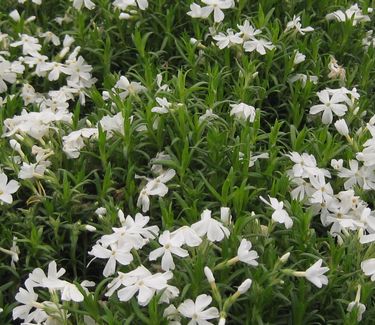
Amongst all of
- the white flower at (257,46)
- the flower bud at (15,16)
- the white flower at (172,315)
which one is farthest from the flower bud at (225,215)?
the flower bud at (15,16)

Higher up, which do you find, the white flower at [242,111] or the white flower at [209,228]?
Answer: the white flower at [242,111]

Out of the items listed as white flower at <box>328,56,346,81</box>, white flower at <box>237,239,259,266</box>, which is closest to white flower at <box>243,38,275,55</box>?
white flower at <box>328,56,346,81</box>

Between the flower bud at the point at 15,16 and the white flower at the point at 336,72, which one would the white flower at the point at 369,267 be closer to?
the white flower at the point at 336,72

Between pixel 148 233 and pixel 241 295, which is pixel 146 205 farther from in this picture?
pixel 241 295

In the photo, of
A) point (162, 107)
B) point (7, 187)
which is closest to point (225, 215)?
point (162, 107)

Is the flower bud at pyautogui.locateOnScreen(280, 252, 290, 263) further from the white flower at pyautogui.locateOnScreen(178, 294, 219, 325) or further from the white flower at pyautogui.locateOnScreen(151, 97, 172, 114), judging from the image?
the white flower at pyautogui.locateOnScreen(151, 97, 172, 114)

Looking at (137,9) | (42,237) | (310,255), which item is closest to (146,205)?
(42,237)

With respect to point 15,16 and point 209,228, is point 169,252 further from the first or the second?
point 15,16
